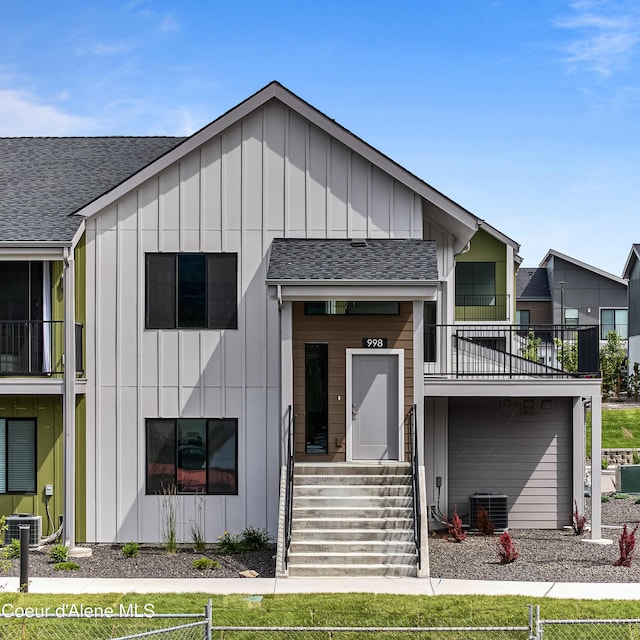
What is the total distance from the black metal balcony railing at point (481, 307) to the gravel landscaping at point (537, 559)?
51.6 ft

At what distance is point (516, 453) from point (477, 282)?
15.8 m

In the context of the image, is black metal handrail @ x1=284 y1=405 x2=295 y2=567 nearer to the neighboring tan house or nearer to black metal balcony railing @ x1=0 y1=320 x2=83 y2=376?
the neighboring tan house

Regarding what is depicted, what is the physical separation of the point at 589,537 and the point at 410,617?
317 inches

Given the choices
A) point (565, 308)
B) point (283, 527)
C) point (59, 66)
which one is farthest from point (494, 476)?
point (565, 308)

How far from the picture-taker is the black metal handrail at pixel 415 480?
1545 centimetres

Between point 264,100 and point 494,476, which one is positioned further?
point 494,476

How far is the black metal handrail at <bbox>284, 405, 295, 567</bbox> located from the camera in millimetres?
15314

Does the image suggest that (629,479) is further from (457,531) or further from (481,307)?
(481,307)

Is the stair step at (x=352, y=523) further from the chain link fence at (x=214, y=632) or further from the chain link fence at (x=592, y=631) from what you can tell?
the chain link fence at (x=592, y=631)

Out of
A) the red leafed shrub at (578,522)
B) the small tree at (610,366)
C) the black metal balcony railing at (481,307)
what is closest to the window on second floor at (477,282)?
the black metal balcony railing at (481,307)

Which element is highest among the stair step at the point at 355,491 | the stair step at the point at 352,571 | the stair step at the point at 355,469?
the stair step at the point at 355,469

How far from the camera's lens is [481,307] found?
119 feet

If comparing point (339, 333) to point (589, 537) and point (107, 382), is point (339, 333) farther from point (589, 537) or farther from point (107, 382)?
point (589, 537)

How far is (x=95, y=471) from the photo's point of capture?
18.2 meters
